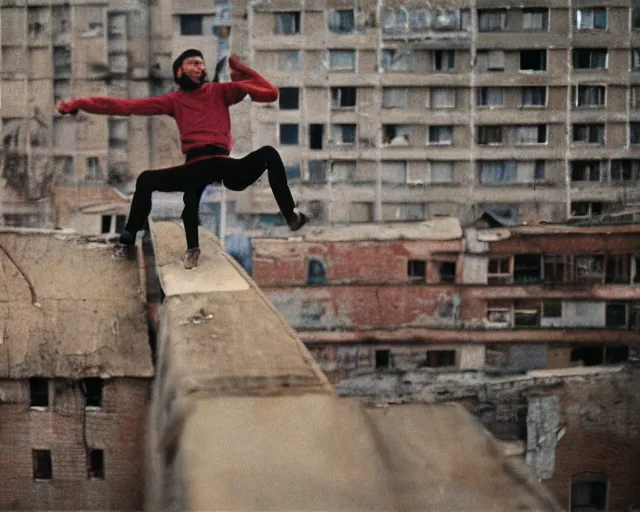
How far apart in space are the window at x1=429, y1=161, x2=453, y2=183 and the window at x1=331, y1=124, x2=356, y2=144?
1.61m

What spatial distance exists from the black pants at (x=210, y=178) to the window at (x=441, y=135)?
989 centimetres

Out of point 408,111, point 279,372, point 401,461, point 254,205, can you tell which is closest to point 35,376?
point 279,372

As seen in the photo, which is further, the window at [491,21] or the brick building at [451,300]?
the window at [491,21]

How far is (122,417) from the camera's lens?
8133 millimetres

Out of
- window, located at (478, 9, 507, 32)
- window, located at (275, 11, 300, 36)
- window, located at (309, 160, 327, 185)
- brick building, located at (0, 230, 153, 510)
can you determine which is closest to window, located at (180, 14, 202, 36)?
window, located at (275, 11, 300, 36)

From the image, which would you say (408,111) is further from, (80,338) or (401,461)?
(401,461)

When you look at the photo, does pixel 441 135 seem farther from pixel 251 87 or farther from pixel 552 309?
pixel 251 87

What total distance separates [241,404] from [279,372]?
608 millimetres

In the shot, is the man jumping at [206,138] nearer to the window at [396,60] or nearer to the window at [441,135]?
the window at [396,60]

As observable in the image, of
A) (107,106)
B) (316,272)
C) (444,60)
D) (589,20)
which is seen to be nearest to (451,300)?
(316,272)

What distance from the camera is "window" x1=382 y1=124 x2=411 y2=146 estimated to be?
16062 mm

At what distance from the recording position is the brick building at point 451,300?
14703mm

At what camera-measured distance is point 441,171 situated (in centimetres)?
1616

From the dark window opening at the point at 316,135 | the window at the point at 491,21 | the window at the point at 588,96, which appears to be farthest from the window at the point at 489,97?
the dark window opening at the point at 316,135
